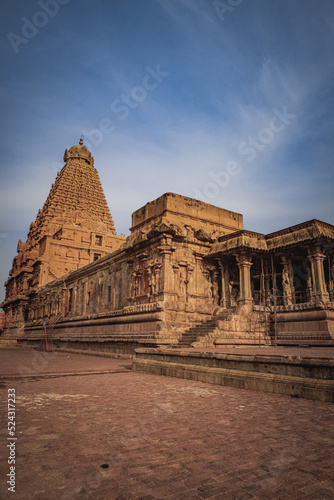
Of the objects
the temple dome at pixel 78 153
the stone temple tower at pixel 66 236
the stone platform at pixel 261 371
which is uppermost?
the temple dome at pixel 78 153

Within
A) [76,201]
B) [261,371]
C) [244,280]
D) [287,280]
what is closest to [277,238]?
[287,280]

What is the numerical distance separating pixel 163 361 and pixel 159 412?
4.74 m

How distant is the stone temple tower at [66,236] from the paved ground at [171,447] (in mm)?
34467

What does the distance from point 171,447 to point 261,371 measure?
3597 millimetres

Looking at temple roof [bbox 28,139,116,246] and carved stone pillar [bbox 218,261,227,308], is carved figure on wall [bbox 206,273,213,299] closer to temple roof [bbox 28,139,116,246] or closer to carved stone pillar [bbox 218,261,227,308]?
carved stone pillar [bbox 218,261,227,308]

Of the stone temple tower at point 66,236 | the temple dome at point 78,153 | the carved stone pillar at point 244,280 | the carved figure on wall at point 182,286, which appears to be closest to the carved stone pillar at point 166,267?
the carved figure on wall at point 182,286

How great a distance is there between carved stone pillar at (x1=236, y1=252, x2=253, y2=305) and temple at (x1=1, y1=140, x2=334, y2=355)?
1.9 inches

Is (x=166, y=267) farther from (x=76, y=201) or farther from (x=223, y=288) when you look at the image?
(x=76, y=201)

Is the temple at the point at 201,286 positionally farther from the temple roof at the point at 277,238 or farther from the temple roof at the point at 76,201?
the temple roof at the point at 76,201

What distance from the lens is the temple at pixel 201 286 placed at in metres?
14.2

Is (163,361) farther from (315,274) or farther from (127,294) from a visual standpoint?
(127,294)

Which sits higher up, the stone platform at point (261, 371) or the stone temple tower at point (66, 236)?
the stone temple tower at point (66, 236)

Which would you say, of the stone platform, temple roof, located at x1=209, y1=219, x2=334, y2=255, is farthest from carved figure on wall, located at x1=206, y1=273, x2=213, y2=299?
the stone platform

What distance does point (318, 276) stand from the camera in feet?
48.8
